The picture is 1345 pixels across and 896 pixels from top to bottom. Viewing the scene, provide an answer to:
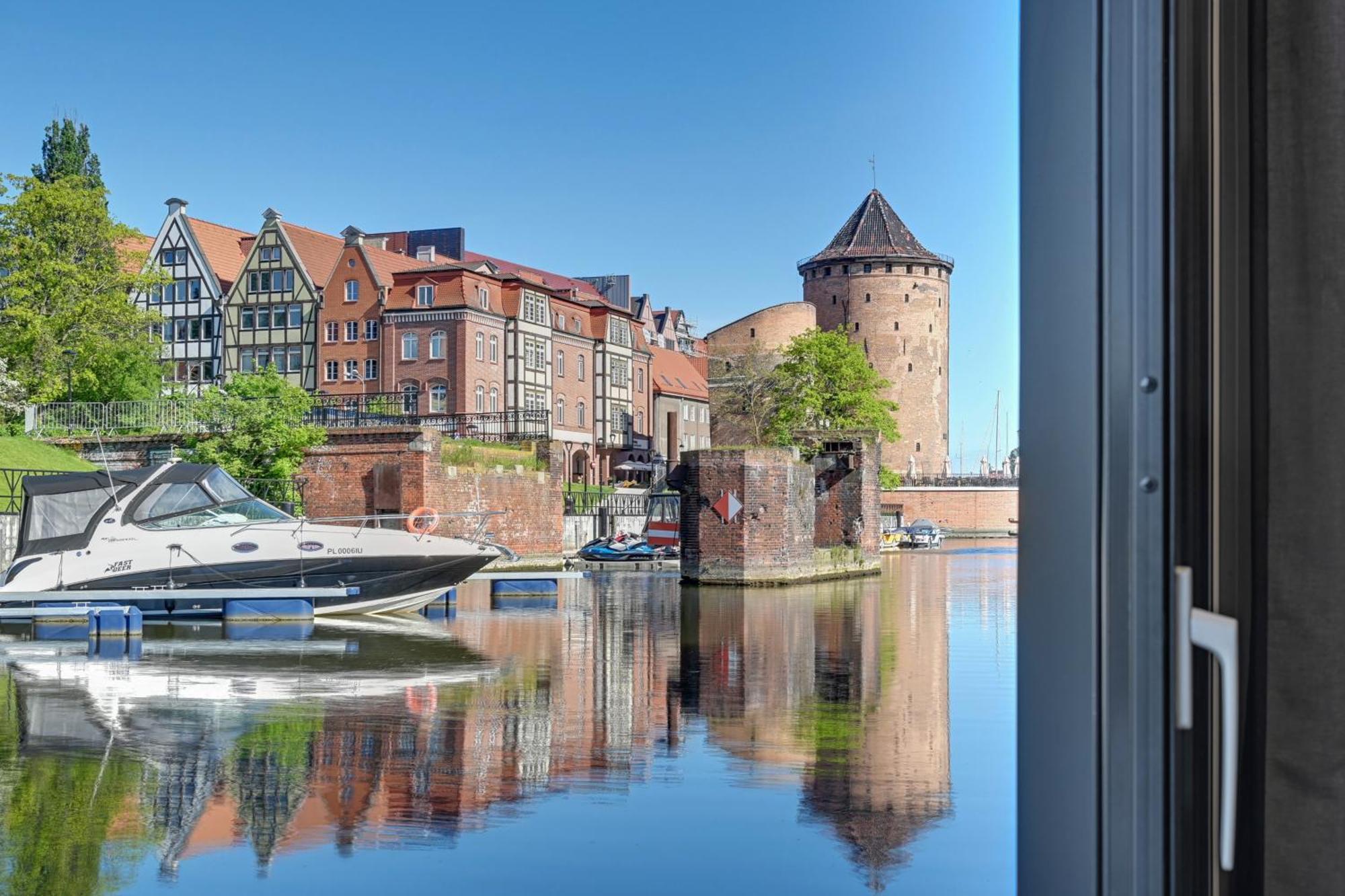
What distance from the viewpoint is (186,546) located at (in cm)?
1788

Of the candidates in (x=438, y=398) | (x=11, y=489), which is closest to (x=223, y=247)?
(x=438, y=398)

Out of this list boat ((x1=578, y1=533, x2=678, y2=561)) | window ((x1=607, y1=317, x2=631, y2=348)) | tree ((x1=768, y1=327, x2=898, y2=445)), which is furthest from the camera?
window ((x1=607, y1=317, x2=631, y2=348))

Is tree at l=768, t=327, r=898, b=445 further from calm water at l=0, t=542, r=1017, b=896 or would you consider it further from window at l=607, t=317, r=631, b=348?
calm water at l=0, t=542, r=1017, b=896

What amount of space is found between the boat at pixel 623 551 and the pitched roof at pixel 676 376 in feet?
113

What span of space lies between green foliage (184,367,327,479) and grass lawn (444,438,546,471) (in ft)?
10.9

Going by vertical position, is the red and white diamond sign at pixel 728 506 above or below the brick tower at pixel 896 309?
below

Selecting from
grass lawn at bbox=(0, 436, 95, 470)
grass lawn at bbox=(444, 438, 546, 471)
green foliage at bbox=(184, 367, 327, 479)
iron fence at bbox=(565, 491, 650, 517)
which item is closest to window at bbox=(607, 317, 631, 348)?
iron fence at bbox=(565, 491, 650, 517)

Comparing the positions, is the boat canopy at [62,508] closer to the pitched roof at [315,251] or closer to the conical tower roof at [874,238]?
the pitched roof at [315,251]

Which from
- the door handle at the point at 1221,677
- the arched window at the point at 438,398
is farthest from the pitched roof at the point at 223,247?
the door handle at the point at 1221,677

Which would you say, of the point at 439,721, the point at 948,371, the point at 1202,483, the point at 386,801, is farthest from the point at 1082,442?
the point at 948,371

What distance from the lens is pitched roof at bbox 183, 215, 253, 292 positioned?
192 feet

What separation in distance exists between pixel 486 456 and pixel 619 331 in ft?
96.0

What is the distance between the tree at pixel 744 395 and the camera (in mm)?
53531

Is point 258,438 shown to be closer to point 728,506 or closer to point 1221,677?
point 728,506
